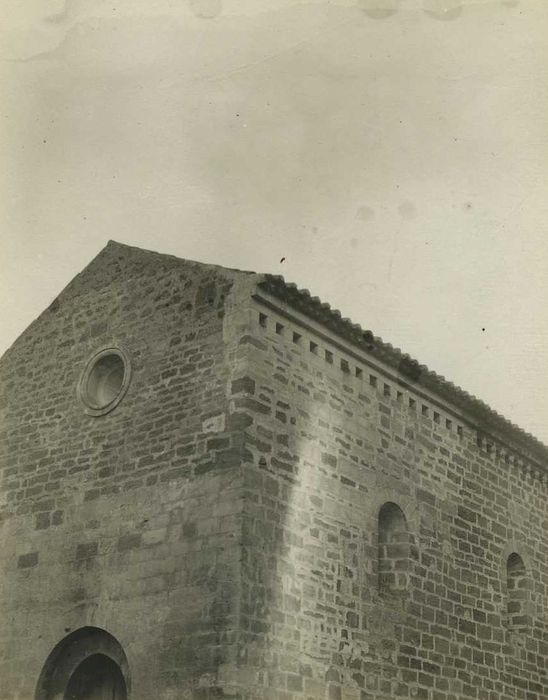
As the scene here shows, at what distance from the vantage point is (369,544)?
10.6 metres

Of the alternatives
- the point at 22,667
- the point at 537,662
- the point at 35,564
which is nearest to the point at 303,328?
the point at 35,564

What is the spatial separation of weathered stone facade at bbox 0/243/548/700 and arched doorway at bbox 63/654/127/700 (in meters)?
0.04

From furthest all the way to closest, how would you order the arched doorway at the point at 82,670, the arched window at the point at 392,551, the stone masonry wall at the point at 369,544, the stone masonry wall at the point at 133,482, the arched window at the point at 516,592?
the arched window at the point at 516,592 → the arched window at the point at 392,551 → the arched doorway at the point at 82,670 → the stone masonry wall at the point at 369,544 → the stone masonry wall at the point at 133,482

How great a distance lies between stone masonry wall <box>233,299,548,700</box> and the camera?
29.9 feet

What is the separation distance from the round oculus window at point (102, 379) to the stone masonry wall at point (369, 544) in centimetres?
235

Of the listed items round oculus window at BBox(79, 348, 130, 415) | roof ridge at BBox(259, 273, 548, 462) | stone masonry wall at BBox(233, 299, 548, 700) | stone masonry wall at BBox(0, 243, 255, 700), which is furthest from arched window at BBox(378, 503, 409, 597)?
round oculus window at BBox(79, 348, 130, 415)

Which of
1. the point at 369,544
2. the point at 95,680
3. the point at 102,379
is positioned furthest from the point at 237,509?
the point at 102,379

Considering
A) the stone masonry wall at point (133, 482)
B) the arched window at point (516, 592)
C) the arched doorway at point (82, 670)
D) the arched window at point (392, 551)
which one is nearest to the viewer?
the stone masonry wall at point (133, 482)

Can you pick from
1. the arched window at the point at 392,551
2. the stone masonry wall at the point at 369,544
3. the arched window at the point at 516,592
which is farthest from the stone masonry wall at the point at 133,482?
the arched window at the point at 516,592

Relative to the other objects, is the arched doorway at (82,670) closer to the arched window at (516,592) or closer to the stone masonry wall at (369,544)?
the stone masonry wall at (369,544)

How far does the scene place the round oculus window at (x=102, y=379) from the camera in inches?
437

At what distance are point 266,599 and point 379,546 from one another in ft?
9.08

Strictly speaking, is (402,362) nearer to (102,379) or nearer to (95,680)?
(102,379)

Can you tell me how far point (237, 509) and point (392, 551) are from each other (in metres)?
3.16
